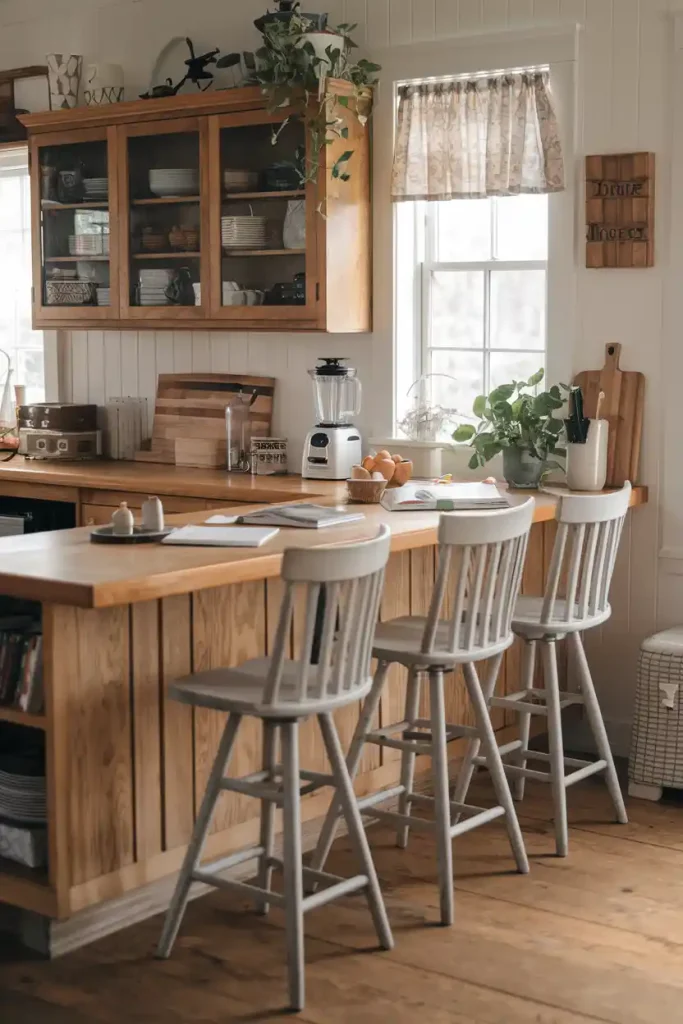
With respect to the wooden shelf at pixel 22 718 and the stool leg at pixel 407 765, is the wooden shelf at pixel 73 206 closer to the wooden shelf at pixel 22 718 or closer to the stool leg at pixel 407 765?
the stool leg at pixel 407 765

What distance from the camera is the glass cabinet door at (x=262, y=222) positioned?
5047 mm

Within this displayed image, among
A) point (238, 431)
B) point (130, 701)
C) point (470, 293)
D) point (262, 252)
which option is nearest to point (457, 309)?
point (470, 293)

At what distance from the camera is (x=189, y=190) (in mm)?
5355

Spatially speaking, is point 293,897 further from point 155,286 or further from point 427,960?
point 155,286

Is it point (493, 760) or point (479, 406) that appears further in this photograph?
point (479, 406)

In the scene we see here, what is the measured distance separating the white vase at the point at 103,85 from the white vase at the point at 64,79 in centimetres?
12

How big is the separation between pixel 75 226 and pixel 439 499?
229 cm

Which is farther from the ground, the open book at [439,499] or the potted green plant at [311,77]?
the potted green plant at [311,77]

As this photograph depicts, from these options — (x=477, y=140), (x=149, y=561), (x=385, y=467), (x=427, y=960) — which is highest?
(x=477, y=140)

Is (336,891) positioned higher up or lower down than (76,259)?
lower down

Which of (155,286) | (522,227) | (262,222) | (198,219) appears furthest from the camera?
(155,286)

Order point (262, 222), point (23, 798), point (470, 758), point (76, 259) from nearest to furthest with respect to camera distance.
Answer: point (23, 798) < point (470, 758) < point (262, 222) < point (76, 259)

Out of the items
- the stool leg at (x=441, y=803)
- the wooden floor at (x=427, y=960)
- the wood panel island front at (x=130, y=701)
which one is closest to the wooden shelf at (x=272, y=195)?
the wood panel island front at (x=130, y=701)

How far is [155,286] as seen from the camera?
5508 millimetres
